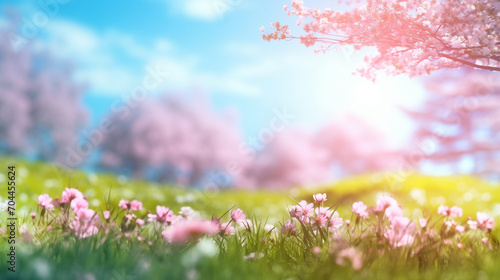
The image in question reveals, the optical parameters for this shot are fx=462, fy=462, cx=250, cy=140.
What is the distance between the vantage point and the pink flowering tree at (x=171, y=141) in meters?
27.9

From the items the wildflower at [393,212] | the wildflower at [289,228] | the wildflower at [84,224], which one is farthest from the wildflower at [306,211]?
the wildflower at [84,224]

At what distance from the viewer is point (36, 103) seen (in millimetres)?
24672

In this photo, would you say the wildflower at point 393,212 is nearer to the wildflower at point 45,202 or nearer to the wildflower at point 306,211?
the wildflower at point 306,211

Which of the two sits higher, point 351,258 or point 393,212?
point 393,212

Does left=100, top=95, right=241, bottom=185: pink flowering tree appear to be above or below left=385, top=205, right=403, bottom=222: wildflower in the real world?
above

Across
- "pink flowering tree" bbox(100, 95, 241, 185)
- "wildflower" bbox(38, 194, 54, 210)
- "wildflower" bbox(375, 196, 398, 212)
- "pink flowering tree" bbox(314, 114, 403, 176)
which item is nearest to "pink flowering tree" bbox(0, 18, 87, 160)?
"pink flowering tree" bbox(100, 95, 241, 185)

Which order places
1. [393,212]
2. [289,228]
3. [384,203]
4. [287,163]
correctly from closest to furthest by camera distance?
[393,212] → [384,203] → [289,228] → [287,163]

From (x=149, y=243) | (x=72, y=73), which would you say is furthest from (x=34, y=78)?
(x=149, y=243)

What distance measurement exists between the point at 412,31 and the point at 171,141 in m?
25.9

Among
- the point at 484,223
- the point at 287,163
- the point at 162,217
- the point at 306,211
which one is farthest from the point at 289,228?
the point at 287,163

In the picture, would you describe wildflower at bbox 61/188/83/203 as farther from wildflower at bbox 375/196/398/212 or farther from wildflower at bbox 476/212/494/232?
wildflower at bbox 476/212/494/232

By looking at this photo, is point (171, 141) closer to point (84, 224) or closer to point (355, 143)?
point (355, 143)

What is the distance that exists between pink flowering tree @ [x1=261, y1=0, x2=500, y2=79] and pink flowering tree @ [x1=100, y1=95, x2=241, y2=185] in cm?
2467

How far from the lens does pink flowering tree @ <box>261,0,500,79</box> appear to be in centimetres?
361
